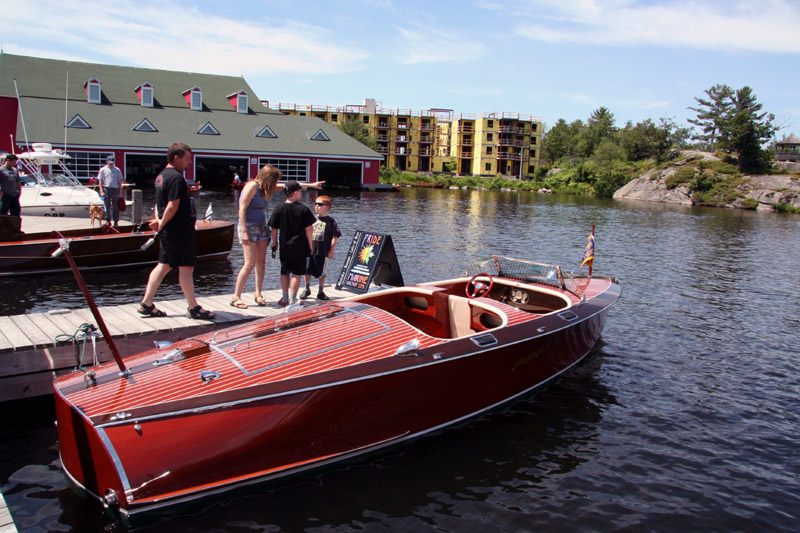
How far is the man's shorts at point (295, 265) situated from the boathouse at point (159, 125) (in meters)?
39.0

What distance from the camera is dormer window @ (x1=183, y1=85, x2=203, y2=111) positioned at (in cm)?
5066

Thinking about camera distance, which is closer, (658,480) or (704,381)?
(658,480)

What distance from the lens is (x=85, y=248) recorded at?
12883 mm

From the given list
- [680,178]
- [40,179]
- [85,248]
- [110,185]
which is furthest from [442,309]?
[680,178]

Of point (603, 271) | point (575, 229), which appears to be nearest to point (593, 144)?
point (575, 229)

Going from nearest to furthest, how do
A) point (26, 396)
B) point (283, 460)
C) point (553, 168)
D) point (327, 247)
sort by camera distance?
point (283, 460), point (26, 396), point (327, 247), point (553, 168)

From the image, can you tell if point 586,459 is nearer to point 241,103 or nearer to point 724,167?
point 241,103

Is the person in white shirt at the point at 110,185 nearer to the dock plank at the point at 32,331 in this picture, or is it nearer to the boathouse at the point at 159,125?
the dock plank at the point at 32,331

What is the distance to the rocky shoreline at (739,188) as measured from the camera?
54.8m

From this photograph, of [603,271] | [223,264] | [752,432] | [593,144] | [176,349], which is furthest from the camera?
[593,144]

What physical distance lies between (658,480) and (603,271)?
11687 mm

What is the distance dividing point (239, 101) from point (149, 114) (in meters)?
8.39

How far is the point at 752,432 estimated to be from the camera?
6844 millimetres

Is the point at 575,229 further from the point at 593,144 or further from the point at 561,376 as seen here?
the point at 593,144
